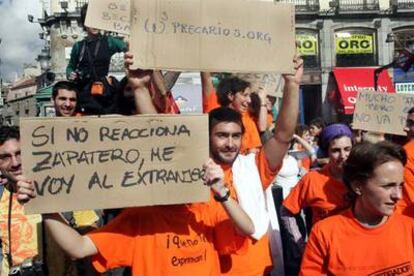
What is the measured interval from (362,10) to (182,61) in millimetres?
28579

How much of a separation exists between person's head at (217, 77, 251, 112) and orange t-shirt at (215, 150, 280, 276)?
127cm

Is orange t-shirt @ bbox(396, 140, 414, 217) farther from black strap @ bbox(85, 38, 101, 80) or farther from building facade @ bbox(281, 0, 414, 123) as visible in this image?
building facade @ bbox(281, 0, 414, 123)

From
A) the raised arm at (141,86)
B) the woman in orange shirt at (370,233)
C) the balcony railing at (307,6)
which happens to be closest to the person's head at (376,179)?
the woman in orange shirt at (370,233)

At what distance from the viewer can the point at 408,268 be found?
2725 millimetres

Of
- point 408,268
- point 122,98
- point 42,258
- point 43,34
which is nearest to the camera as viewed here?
point 408,268

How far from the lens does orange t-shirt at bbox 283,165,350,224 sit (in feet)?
11.8

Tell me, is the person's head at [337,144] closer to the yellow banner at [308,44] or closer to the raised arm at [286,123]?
the raised arm at [286,123]

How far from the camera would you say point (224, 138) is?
312 cm

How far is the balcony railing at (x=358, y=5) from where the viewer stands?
3009 cm

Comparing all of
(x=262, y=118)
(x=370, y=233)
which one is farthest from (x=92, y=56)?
(x=370, y=233)

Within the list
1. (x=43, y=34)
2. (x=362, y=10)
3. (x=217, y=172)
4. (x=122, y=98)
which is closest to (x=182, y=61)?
(x=217, y=172)

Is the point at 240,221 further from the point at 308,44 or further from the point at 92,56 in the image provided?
the point at 308,44

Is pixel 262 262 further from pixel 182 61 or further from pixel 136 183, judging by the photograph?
pixel 182 61

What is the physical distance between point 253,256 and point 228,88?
175 centimetres
